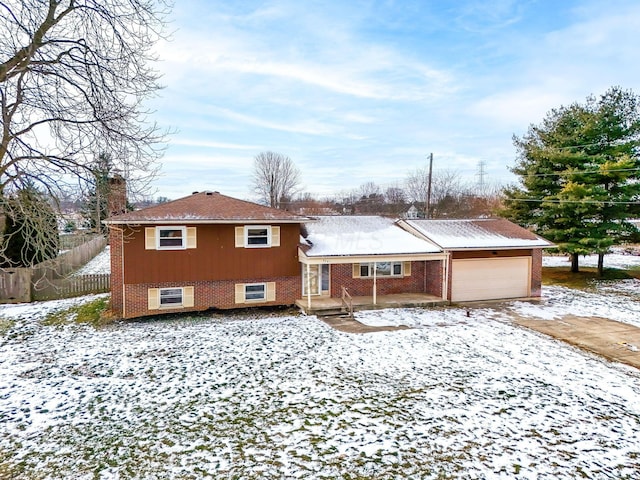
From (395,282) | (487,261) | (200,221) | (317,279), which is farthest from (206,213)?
(487,261)

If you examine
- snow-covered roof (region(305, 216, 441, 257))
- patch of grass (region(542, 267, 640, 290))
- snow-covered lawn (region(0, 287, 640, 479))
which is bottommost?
snow-covered lawn (region(0, 287, 640, 479))

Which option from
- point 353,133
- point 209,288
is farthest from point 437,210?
point 209,288

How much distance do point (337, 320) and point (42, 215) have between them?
34.6ft

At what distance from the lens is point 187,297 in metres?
15.8

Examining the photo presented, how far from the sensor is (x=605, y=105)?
23250 millimetres

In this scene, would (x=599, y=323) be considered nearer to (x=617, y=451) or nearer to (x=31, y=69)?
(x=617, y=451)

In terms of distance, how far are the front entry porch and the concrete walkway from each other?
12.4 feet

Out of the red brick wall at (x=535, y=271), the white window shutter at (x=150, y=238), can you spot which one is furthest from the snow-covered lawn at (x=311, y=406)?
the red brick wall at (x=535, y=271)

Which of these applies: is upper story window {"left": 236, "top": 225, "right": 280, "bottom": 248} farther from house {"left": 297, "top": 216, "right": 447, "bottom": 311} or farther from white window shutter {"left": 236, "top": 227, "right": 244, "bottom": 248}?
house {"left": 297, "top": 216, "right": 447, "bottom": 311}

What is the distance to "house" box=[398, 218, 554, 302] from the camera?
17.9 metres

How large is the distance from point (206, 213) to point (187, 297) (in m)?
3.57

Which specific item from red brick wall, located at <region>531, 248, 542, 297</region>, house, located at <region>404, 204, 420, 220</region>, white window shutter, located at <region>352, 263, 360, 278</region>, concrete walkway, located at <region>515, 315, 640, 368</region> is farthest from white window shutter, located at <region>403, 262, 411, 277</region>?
house, located at <region>404, 204, 420, 220</region>

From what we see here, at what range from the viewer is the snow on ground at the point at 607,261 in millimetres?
28266

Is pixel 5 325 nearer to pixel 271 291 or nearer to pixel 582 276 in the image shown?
pixel 271 291
